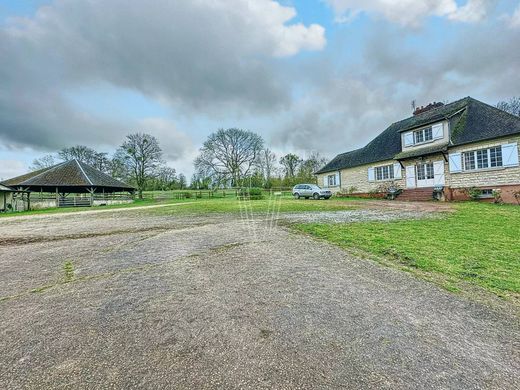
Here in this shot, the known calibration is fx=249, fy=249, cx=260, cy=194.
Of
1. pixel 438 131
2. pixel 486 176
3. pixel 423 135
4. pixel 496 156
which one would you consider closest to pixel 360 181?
pixel 423 135

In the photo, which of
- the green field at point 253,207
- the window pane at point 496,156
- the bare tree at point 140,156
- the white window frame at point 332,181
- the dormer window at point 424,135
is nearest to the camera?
the green field at point 253,207

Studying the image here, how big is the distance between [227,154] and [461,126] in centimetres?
2992

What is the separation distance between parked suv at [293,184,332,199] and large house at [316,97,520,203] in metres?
3.42

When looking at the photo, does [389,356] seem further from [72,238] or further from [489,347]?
[72,238]

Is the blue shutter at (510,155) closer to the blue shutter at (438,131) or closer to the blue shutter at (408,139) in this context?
the blue shutter at (438,131)

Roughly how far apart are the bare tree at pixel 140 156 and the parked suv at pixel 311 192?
25326mm

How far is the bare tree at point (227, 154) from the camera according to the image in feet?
131

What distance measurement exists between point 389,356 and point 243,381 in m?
1.09

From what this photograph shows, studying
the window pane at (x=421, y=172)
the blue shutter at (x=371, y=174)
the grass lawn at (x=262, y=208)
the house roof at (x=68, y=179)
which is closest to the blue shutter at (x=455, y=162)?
the window pane at (x=421, y=172)

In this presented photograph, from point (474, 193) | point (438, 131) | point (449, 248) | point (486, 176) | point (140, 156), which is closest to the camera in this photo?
point (449, 248)

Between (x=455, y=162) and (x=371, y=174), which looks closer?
(x=455, y=162)

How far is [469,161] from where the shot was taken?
16203mm

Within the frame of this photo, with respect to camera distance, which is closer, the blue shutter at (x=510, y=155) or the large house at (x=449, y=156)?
the blue shutter at (x=510, y=155)

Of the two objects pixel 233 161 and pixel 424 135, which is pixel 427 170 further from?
pixel 233 161
